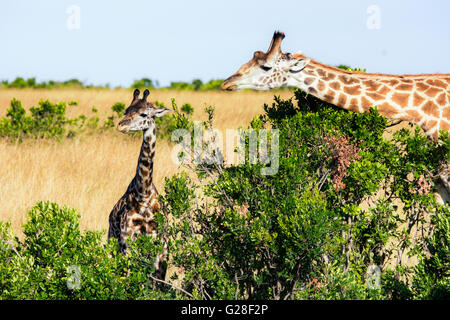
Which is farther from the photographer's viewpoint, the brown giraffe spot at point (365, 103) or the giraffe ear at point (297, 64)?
the giraffe ear at point (297, 64)

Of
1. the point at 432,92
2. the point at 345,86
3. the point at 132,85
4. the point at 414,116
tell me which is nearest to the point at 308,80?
the point at 345,86

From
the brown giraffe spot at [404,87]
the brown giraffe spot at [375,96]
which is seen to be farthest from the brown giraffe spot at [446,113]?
the brown giraffe spot at [375,96]

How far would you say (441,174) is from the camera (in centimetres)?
→ 663

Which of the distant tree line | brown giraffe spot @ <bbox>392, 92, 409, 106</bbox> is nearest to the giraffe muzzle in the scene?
brown giraffe spot @ <bbox>392, 92, 409, 106</bbox>

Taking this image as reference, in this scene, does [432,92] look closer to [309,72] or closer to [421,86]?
[421,86]

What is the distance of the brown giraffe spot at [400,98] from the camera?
7.32 m

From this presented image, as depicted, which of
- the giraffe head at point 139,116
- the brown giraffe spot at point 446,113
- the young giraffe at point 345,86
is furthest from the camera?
the brown giraffe spot at point 446,113

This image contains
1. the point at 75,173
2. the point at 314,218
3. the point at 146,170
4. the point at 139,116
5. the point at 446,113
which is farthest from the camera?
the point at 75,173

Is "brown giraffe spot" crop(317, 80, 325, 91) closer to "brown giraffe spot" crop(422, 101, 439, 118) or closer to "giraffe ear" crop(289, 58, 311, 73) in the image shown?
"giraffe ear" crop(289, 58, 311, 73)

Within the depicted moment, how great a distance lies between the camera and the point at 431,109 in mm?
7457

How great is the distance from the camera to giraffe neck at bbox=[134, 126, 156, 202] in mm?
6879

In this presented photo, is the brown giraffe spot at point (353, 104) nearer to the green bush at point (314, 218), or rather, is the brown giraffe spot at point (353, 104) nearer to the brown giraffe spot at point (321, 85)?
the green bush at point (314, 218)

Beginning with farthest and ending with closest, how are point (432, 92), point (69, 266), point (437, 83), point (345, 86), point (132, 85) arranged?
1. point (132, 85)
2. point (437, 83)
3. point (432, 92)
4. point (345, 86)
5. point (69, 266)

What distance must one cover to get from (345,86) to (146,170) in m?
2.68
